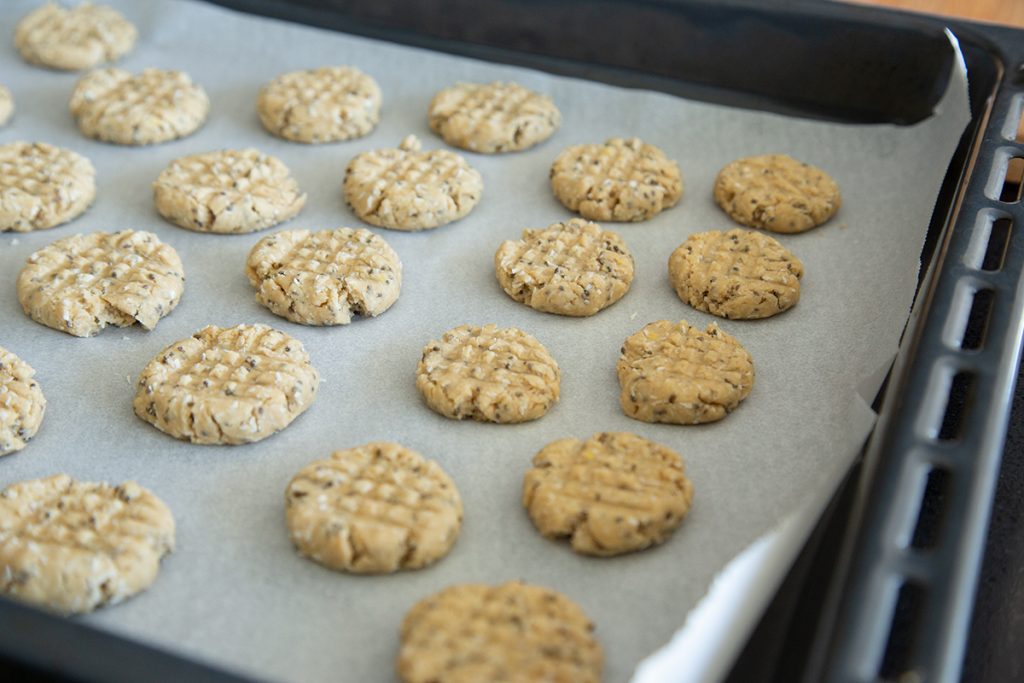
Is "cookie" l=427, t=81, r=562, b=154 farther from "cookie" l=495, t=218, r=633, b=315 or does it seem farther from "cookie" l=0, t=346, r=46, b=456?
"cookie" l=0, t=346, r=46, b=456

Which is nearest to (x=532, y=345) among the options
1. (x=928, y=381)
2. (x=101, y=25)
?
(x=928, y=381)

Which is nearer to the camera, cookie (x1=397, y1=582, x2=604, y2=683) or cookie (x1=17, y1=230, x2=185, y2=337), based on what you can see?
cookie (x1=397, y1=582, x2=604, y2=683)

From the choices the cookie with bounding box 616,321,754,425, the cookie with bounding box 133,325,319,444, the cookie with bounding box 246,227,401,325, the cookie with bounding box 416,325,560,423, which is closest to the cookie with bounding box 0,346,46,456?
the cookie with bounding box 133,325,319,444

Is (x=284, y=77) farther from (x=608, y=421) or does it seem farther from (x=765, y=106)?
(x=608, y=421)

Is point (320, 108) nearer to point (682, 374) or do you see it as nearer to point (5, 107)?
point (5, 107)

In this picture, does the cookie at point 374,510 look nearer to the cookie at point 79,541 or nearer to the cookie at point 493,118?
the cookie at point 79,541
